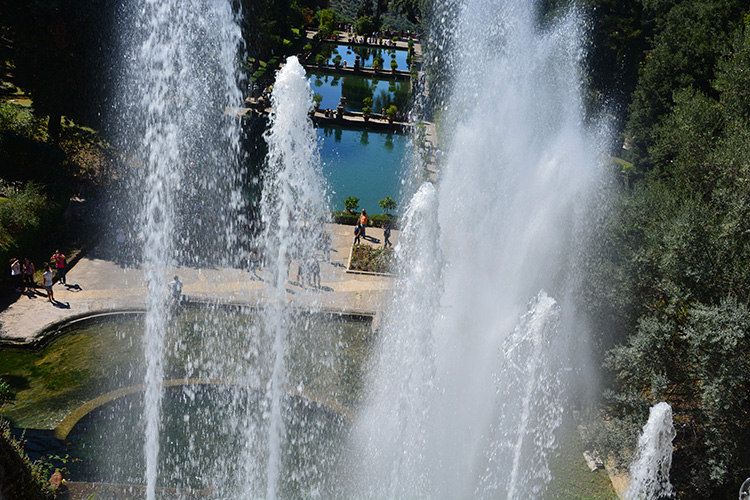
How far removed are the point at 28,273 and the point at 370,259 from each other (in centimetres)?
1058

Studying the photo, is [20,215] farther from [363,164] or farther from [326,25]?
[326,25]

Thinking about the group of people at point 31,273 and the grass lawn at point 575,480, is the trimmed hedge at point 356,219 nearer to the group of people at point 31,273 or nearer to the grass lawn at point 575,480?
the group of people at point 31,273

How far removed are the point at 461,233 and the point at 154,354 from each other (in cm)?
992

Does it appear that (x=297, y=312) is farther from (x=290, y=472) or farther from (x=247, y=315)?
(x=290, y=472)

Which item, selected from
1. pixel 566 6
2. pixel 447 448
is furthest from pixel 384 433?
pixel 566 6

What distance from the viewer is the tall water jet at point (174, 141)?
2031 cm

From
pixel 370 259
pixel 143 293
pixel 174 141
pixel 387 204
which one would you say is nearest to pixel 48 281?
pixel 143 293

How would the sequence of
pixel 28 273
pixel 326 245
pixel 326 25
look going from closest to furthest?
pixel 28 273 → pixel 326 245 → pixel 326 25

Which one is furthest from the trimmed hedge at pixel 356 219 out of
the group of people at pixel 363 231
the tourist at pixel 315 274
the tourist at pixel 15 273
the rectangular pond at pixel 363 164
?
the tourist at pixel 15 273

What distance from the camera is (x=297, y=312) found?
1788 centimetres

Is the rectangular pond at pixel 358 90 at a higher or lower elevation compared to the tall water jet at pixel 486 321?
higher

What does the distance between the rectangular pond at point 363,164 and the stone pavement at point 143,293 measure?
22.7 ft

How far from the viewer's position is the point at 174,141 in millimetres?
24453

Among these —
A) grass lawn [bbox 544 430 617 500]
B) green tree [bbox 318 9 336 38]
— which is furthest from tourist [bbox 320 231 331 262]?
green tree [bbox 318 9 336 38]
